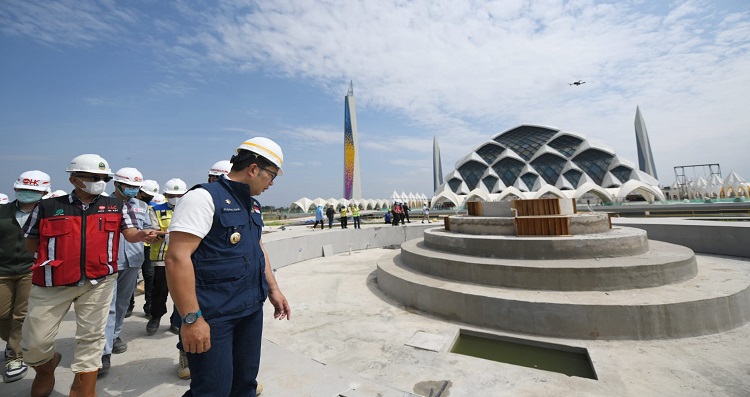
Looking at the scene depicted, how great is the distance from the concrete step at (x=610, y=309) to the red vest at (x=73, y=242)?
414 centimetres

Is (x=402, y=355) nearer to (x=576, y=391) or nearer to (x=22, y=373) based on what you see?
(x=576, y=391)

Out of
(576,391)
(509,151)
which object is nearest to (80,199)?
(576,391)

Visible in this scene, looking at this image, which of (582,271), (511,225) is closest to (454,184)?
(511,225)

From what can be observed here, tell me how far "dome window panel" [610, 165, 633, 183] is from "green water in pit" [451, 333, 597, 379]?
51.0m

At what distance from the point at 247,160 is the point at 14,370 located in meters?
2.74

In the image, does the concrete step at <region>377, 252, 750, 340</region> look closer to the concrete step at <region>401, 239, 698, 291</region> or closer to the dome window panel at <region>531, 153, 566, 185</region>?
the concrete step at <region>401, 239, 698, 291</region>

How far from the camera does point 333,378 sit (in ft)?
7.15

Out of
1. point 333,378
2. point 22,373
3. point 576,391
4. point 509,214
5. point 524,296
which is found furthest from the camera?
point 509,214

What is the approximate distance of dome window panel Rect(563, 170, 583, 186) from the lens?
145 feet

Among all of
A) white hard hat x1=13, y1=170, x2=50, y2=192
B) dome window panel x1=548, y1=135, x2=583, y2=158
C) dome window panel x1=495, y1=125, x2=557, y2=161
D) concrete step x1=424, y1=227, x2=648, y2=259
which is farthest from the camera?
dome window panel x1=495, y1=125, x2=557, y2=161

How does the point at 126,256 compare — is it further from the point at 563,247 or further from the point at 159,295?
the point at 563,247

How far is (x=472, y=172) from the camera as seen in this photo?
2007 inches

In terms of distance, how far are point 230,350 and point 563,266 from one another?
4.69 m

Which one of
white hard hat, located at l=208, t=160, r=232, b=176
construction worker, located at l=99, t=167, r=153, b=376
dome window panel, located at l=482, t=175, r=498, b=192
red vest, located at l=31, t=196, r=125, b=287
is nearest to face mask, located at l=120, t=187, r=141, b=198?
construction worker, located at l=99, t=167, r=153, b=376
